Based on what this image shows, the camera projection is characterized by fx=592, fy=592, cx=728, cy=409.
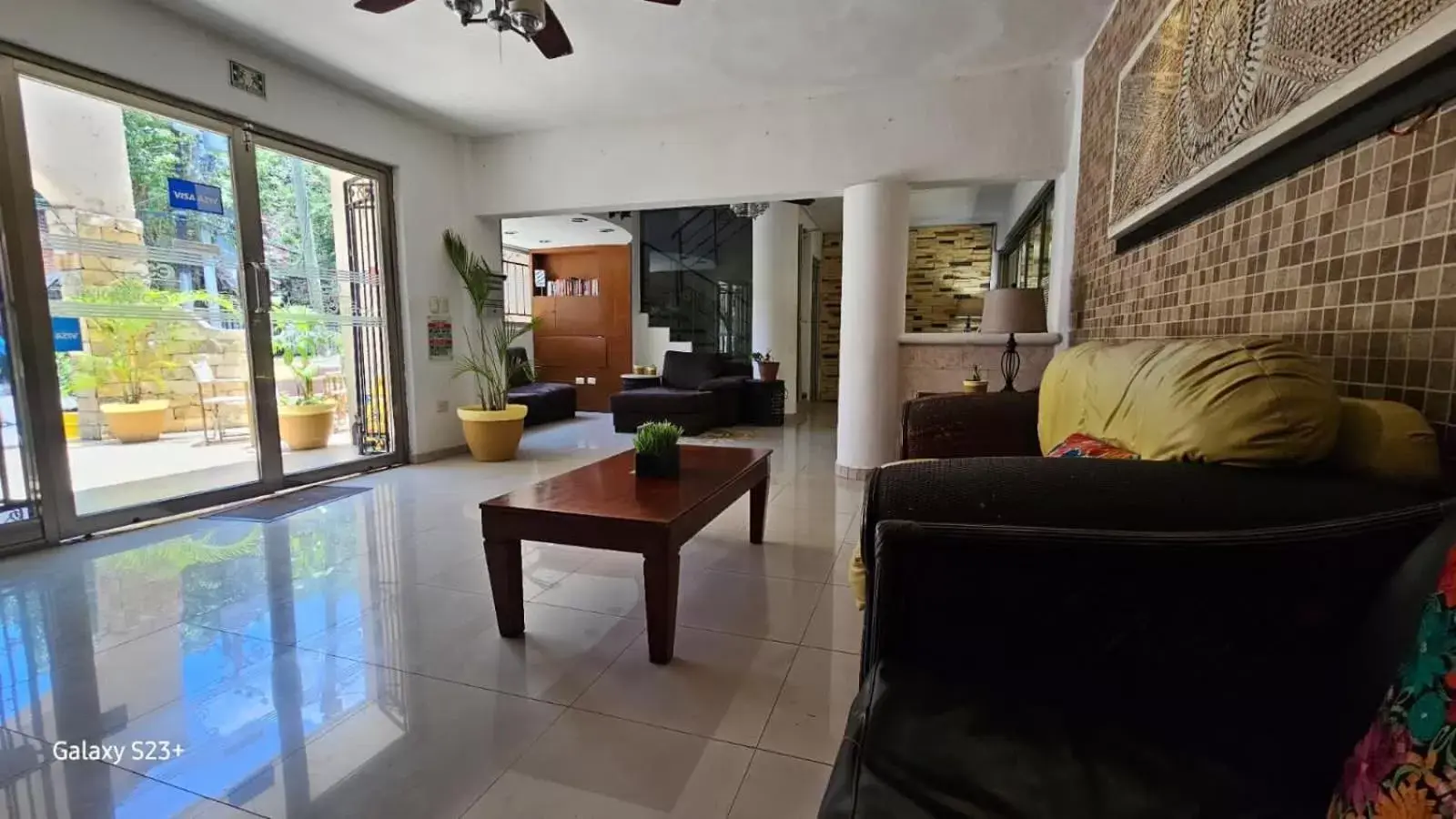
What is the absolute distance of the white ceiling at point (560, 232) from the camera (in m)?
6.97

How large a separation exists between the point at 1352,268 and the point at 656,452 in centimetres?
197

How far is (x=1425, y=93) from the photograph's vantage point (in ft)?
3.53

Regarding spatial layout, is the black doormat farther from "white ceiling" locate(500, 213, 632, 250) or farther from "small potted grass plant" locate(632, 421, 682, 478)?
"white ceiling" locate(500, 213, 632, 250)

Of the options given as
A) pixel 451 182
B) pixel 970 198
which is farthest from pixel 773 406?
pixel 451 182

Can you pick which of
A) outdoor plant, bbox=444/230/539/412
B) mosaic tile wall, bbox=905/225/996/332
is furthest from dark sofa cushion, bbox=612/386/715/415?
mosaic tile wall, bbox=905/225/996/332

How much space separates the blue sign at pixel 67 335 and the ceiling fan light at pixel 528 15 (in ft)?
8.63

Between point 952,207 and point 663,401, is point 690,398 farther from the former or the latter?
point 952,207

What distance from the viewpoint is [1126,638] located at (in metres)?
0.85

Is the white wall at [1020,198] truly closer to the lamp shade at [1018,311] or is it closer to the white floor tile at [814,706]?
the lamp shade at [1018,311]

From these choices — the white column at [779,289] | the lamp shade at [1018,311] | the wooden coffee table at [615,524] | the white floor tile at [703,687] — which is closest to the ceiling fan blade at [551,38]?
the wooden coffee table at [615,524]

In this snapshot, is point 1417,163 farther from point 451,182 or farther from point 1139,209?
point 451,182

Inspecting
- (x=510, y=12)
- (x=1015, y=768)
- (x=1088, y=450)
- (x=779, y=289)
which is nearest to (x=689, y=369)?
(x=779, y=289)

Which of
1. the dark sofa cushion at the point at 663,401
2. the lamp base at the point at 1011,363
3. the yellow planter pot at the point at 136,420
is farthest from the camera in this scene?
the dark sofa cushion at the point at 663,401

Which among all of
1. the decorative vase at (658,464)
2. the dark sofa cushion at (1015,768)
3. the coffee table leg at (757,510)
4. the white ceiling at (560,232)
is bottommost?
the coffee table leg at (757,510)
